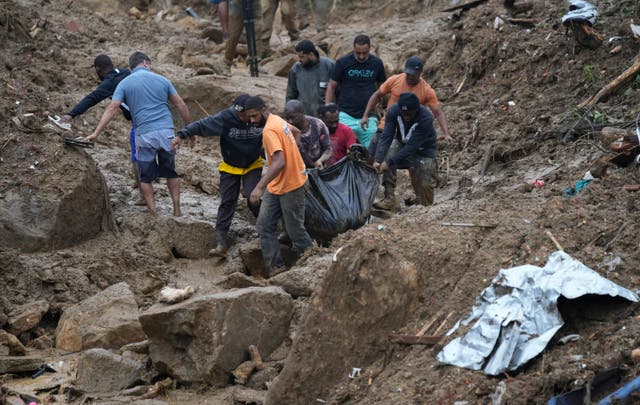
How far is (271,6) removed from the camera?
15.9m

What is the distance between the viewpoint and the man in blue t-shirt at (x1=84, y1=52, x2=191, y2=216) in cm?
962

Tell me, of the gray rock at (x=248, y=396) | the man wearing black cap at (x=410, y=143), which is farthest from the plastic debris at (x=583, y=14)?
the gray rock at (x=248, y=396)

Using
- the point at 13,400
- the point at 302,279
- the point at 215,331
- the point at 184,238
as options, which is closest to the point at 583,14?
the point at 184,238

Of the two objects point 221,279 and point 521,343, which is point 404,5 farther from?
point 521,343

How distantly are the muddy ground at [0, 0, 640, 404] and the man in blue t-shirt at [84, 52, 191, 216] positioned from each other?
526 millimetres

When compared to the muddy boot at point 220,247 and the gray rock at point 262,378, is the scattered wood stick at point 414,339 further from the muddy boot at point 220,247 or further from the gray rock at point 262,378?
the muddy boot at point 220,247

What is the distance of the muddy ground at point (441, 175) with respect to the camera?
5699 millimetres

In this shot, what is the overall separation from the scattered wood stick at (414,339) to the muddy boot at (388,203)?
4.24 metres

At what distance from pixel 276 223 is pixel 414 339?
Answer: 3.24m

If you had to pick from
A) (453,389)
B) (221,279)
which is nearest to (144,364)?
(221,279)

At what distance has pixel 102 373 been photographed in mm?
7152

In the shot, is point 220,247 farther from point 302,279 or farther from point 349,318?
point 349,318

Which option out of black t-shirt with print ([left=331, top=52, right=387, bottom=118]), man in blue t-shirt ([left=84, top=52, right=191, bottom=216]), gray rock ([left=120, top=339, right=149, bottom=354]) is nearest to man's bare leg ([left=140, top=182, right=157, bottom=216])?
man in blue t-shirt ([left=84, top=52, right=191, bottom=216])

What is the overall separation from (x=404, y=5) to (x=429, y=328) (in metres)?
12.9
